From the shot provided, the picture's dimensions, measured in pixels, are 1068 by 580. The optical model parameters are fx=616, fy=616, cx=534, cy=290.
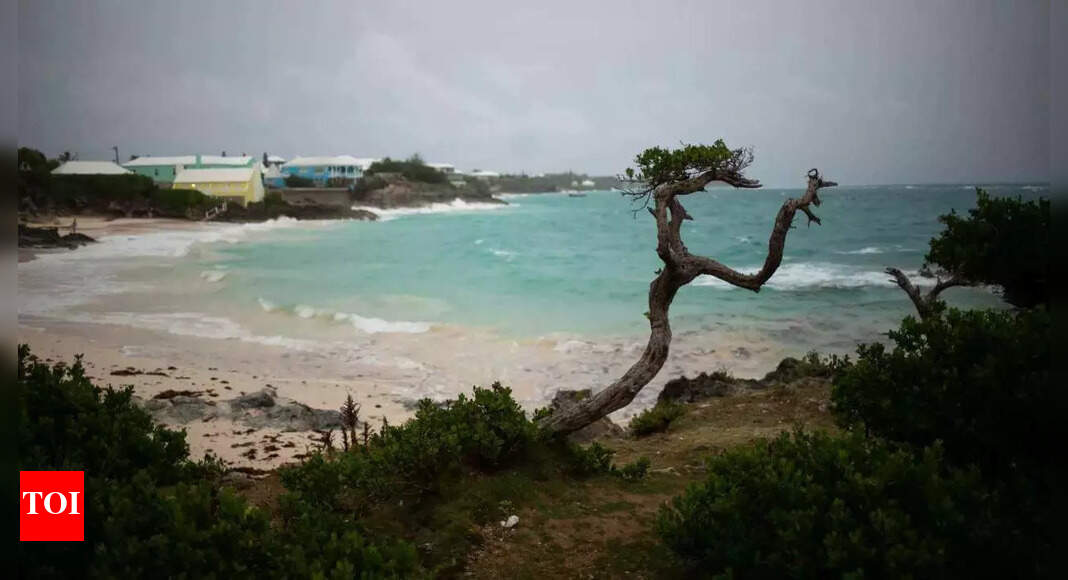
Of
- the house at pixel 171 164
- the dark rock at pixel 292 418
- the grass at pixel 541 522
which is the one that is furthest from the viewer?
the house at pixel 171 164

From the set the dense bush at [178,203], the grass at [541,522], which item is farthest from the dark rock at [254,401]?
the dense bush at [178,203]

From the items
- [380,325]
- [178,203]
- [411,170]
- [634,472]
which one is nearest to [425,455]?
[634,472]

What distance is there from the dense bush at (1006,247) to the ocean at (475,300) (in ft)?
1.11

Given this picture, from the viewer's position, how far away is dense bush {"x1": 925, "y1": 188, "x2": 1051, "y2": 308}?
5.53 meters

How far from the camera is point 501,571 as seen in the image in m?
4.20

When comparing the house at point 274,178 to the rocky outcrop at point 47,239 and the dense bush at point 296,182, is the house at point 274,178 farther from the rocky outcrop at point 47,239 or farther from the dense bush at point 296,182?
the rocky outcrop at point 47,239

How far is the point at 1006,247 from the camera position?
572 centimetres

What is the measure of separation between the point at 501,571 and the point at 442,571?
398 millimetres

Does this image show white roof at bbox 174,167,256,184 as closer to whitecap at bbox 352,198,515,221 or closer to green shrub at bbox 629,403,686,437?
whitecap at bbox 352,198,515,221

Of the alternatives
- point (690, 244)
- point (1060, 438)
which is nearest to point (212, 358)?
point (1060, 438)

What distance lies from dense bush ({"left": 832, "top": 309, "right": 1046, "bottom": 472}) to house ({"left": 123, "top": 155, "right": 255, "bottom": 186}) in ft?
235

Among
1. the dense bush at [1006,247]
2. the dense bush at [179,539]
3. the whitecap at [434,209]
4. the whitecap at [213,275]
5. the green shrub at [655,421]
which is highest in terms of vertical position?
the whitecap at [434,209]

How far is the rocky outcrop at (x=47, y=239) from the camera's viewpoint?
28.8 metres

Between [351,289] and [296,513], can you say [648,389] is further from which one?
[351,289]
